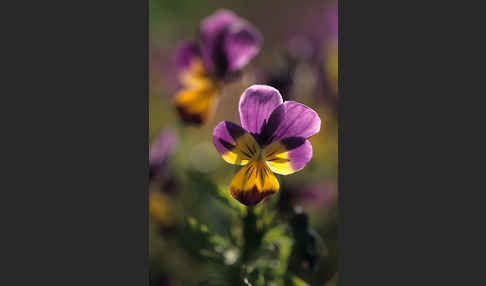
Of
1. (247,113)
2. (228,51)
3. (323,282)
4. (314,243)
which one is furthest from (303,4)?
(323,282)

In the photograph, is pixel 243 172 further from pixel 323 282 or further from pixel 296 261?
pixel 323 282

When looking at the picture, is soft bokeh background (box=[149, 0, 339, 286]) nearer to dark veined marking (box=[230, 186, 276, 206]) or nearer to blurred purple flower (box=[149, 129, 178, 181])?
blurred purple flower (box=[149, 129, 178, 181])

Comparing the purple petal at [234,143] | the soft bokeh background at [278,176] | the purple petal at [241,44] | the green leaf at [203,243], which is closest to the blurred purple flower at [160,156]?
the soft bokeh background at [278,176]

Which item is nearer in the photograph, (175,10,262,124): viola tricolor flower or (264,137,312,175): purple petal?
(264,137,312,175): purple petal

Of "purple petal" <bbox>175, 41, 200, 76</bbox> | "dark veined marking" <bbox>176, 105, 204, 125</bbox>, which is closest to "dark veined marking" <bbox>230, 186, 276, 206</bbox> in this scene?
"dark veined marking" <bbox>176, 105, 204, 125</bbox>

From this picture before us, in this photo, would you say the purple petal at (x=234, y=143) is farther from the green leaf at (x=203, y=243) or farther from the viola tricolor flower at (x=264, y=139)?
the green leaf at (x=203, y=243)

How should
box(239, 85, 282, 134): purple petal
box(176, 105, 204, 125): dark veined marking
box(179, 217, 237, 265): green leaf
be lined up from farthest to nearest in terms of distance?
box(176, 105, 204, 125): dark veined marking
box(179, 217, 237, 265): green leaf
box(239, 85, 282, 134): purple petal
